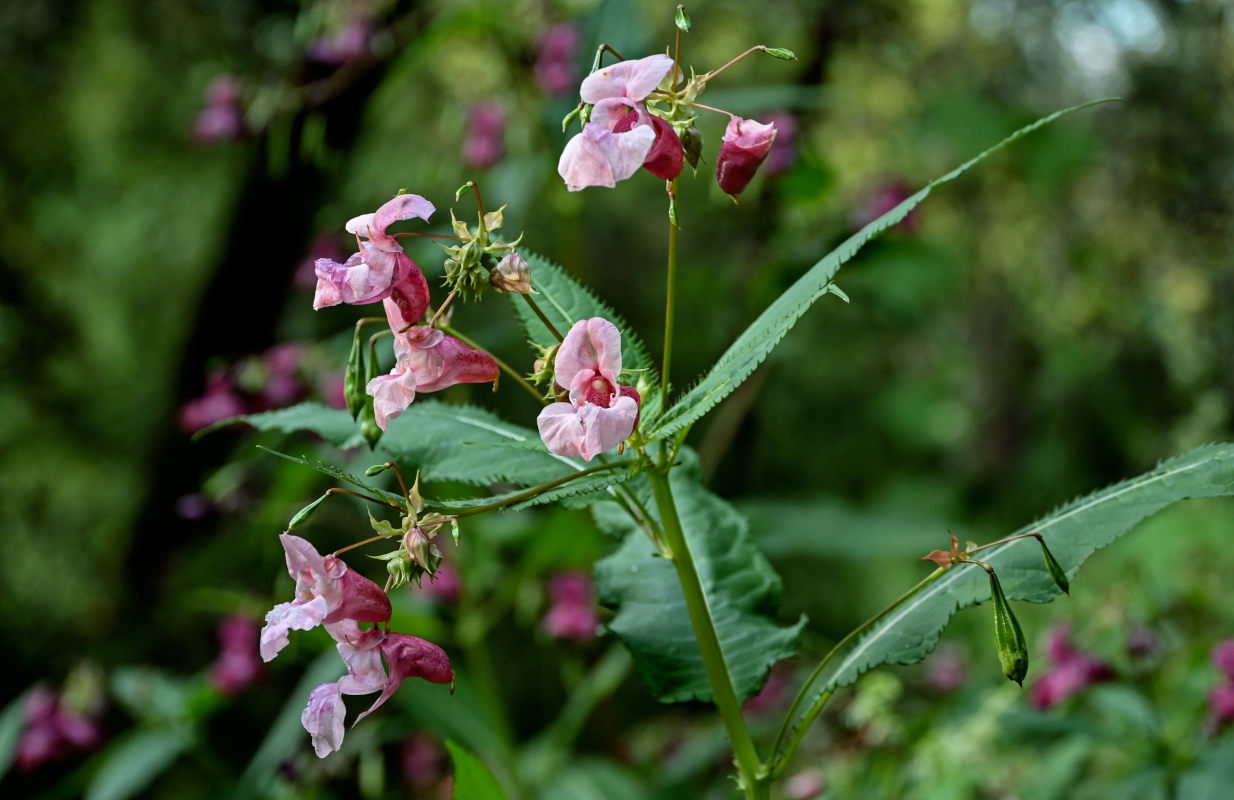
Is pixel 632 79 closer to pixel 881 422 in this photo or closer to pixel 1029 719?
pixel 1029 719

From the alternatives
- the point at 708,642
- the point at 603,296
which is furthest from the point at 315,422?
the point at 603,296

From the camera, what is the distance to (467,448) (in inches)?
27.7

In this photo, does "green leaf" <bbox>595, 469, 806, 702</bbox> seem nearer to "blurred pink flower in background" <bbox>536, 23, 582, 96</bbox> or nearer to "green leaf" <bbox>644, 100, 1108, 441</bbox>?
"green leaf" <bbox>644, 100, 1108, 441</bbox>

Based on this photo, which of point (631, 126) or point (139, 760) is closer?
point (631, 126)

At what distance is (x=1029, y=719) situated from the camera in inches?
47.5

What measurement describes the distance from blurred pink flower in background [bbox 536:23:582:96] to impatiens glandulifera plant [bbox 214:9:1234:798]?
100 cm

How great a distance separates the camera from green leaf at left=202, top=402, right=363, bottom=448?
2.46 ft

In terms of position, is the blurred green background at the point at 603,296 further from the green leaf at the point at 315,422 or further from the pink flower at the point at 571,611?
the green leaf at the point at 315,422

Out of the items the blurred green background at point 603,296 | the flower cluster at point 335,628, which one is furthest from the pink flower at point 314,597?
the blurred green background at point 603,296

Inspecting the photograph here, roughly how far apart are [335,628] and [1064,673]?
3.92 feet

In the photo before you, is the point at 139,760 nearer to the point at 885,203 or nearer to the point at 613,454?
the point at 613,454

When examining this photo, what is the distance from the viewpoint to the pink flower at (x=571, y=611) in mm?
1768

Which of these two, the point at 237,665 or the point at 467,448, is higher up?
the point at 467,448

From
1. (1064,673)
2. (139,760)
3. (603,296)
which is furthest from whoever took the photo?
(603,296)
